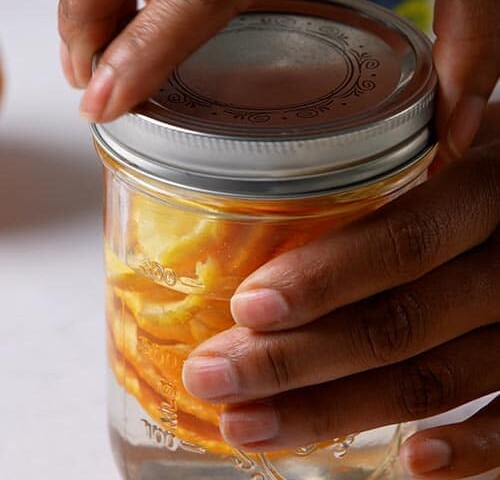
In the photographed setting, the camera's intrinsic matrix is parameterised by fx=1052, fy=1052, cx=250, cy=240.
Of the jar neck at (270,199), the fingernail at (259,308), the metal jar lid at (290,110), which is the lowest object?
the fingernail at (259,308)

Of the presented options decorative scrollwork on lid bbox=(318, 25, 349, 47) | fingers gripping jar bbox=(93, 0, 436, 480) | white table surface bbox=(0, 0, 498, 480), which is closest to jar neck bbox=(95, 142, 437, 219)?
fingers gripping jar bbox=(93, 0, 436, 480)

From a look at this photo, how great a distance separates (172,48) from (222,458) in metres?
→ 0.25

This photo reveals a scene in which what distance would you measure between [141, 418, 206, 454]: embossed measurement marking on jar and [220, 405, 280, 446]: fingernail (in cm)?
5

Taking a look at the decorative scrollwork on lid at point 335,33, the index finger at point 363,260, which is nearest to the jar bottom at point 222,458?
the index finger at point 363,260

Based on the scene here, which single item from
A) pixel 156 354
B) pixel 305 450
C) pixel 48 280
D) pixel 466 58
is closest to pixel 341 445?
pixel 305 450

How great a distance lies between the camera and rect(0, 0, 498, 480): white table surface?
2.45 feet

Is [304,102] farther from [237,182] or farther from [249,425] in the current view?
[249,425]

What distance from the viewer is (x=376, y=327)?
23.3 inches

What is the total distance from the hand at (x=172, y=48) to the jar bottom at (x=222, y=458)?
20 cm

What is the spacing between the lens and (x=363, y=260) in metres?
0.57

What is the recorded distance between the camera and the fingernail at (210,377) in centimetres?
57

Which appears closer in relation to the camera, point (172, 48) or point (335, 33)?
point (172, 48)

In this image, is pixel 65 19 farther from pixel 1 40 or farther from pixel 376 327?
pixel 1 40

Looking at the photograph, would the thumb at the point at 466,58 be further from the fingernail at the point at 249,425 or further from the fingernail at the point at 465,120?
the fingernail at the point at 249,425
